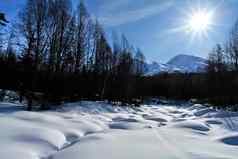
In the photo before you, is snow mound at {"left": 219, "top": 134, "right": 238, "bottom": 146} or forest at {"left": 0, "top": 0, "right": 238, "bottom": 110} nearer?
snow mound at {"left": 219, "top": 134, "right": 238, "bottom": 146}

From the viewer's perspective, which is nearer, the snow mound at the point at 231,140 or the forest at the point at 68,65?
the snow mound at the point at 231,140

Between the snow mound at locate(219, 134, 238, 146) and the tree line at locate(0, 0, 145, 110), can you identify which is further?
the tree line at locate(0, 0, 145, 110)

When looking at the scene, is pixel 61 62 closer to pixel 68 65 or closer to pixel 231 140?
pixel 68 65

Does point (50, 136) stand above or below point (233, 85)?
below

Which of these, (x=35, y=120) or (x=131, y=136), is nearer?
(x=131, y=136)

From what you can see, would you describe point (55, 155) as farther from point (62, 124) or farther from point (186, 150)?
point (62, 124)

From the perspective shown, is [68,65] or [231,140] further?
[68,65]

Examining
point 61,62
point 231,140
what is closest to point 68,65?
point 61,62

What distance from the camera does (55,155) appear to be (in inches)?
197

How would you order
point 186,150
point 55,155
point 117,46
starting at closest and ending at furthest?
point 55,155 → point 186,150 → point 117,46

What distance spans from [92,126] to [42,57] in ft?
40.7

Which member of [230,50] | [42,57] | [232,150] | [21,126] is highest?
[230,50]

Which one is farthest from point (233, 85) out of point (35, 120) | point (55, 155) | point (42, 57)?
point (55, 155)

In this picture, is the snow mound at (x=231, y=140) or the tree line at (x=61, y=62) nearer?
the snow mound at (x=231, y=140)
